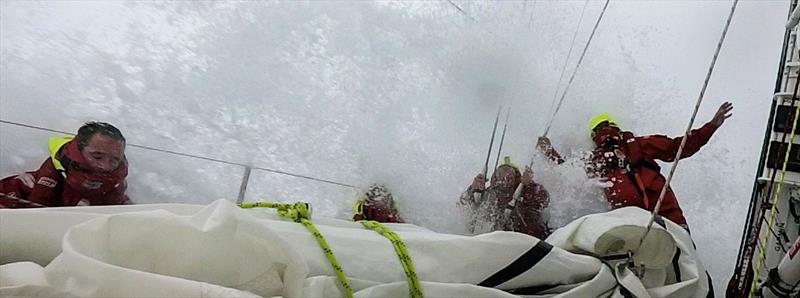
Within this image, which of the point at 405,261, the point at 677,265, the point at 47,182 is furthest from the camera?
the point at 47,182

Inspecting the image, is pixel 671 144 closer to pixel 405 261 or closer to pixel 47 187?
pixel 405 261

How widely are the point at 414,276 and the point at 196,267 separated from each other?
273mm

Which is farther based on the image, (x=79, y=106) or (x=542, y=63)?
(x=542, y=63)

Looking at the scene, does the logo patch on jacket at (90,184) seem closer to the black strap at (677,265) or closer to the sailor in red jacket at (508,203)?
the sailor in red jacket at (508,203)

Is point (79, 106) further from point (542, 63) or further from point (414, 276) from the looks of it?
point (542, 63)

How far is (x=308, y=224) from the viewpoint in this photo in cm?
87

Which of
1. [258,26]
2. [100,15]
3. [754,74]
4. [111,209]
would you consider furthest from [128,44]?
[754,74]

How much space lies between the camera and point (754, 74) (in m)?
2.75

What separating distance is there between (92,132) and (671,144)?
1553 mm

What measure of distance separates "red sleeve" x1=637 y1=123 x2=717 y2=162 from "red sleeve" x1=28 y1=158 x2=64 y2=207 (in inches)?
60.7

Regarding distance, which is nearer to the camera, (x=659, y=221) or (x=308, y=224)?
(x=308, y=224)

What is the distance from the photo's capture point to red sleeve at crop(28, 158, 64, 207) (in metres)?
1.17

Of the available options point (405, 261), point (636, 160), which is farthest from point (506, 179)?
point (405, 261)

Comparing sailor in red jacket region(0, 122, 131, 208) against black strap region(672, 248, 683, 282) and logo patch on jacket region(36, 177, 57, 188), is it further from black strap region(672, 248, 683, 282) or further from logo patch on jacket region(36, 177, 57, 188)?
black strap region(672, 248, 683, 282)
